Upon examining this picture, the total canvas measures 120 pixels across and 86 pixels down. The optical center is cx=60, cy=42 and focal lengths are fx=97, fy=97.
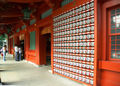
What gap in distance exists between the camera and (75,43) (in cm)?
317

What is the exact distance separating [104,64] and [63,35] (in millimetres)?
1774

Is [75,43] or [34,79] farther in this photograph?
[34,79]

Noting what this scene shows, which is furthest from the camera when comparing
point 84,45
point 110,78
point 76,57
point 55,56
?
point 55,56

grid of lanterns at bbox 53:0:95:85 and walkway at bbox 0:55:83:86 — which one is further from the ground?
grid of lanterns at bbox 53:0:95:85

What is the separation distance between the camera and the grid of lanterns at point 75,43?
2.72 m

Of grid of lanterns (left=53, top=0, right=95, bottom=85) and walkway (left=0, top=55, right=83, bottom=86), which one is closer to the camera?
grid of lanterns (left=53, top=0, right=95, bottom=85)

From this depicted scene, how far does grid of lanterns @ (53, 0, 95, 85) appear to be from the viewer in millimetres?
2723

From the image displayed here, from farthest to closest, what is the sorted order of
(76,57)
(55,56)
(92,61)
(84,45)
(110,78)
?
(55,56) < (76,57) < (84,45) < (92,61) < (110,78)

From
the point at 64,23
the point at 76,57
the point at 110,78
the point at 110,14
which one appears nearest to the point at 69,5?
the point at 64,23

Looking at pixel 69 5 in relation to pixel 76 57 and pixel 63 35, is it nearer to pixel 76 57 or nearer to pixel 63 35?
pixel 63 35

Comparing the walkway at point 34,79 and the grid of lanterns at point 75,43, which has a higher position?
the grid of lanterns at point 75,43

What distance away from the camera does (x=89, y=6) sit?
8.90 ft

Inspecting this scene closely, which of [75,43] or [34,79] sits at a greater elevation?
[75,43]

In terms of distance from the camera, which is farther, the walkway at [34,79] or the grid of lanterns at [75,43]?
the walkway at [34,79]
